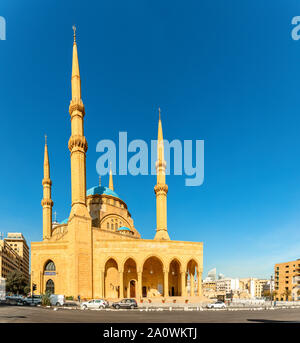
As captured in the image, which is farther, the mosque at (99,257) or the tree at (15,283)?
the tree at (15,283)

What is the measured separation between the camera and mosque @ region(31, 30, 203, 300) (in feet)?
118

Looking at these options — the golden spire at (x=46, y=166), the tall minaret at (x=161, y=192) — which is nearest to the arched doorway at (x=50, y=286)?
the tall minaret at (x=161, y=192)

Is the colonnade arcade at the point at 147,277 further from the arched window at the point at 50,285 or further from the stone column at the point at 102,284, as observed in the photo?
the arched window at the point at 50,285

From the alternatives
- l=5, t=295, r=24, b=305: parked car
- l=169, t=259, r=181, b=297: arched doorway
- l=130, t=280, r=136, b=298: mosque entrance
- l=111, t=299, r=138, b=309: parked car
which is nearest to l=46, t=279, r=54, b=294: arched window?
l=5, t=295, r=24, b=305: parked car

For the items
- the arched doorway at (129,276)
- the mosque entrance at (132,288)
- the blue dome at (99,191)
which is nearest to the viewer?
the arched doorway at (129,276)

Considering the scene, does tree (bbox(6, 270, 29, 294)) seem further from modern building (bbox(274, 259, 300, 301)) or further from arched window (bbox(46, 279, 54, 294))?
modern building (bbox(274, 259, 300, 301))

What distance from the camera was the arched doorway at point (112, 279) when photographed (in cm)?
3872

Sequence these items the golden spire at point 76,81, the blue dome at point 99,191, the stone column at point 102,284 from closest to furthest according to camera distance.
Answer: the stone column at point 102,284
the golden spire at point 76,81
the blue dome at point 99,191

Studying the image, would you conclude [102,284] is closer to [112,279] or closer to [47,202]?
[112,279]

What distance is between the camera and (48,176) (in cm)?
5153

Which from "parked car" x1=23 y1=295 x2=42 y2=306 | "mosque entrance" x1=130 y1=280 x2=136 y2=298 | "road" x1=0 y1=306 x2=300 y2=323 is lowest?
"mosque entrance" x1=130 y1=280 x2=136 y2=298

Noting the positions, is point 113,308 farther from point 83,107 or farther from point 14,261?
point 14,261
